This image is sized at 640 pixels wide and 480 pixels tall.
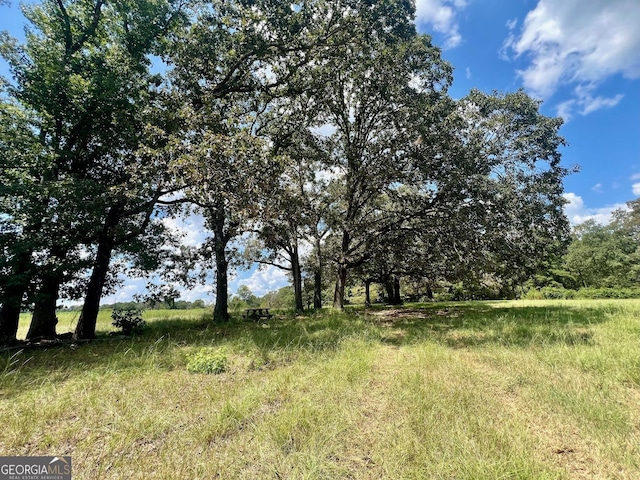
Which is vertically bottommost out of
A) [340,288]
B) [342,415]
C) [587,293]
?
[587,293]

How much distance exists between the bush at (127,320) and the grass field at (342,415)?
5080mm

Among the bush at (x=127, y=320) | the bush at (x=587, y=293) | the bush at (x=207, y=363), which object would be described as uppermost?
the bush at (x=127, y=320)

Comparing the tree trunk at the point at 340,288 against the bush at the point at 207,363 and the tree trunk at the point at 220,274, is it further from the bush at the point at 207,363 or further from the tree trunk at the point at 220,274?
the bush at the point at 207,363

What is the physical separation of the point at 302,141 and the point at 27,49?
29.8 ft

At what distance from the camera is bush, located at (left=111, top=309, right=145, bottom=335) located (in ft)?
34.9

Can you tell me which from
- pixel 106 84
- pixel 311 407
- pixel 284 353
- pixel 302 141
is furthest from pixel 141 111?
pixel 311 407

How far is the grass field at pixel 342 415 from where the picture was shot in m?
2.54

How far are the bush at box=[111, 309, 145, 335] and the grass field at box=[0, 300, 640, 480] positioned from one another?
5.08 metres

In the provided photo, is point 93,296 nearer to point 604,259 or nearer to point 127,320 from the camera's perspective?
point 127,320

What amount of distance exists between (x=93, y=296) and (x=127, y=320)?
1795mm

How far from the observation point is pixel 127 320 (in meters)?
10.8

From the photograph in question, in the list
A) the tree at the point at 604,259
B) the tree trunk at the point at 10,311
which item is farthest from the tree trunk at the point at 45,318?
the tree at the point at 604,259

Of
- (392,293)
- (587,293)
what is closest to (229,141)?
(392,293)

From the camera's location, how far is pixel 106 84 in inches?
308
